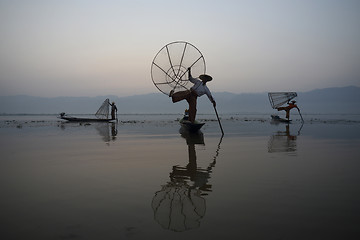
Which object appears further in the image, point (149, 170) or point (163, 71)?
point (163, 71)

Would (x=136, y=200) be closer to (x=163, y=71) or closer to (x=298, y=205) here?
(x=298, y=205)

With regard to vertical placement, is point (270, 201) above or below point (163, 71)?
below

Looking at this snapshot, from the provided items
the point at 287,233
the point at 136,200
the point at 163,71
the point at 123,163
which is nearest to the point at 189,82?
the point at 163,71

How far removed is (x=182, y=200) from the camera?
5.36m

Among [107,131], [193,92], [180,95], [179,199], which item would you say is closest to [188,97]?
[193,92]

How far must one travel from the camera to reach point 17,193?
18.9 ft

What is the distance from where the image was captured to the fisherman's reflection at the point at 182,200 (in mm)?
4289

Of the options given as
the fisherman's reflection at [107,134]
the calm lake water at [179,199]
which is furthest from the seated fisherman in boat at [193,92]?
the calm lake water at [179,199]

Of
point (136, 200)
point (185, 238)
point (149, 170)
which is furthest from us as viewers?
point (149, 170)

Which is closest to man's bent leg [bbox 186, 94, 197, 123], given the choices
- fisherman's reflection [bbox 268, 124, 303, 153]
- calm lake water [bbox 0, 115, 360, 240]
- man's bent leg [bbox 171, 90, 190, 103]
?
man's bent leg [bbox 171, 90, 190, 103]

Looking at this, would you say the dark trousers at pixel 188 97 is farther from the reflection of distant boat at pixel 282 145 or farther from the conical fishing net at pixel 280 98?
the conical fishing net at pixel 280 98

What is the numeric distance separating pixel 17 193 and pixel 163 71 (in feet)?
54.1

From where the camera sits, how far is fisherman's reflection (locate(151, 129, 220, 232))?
14.1 ft

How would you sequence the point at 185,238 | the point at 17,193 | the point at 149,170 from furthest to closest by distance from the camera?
the point at 149,170
the point at 17,193
the point at 185,238
